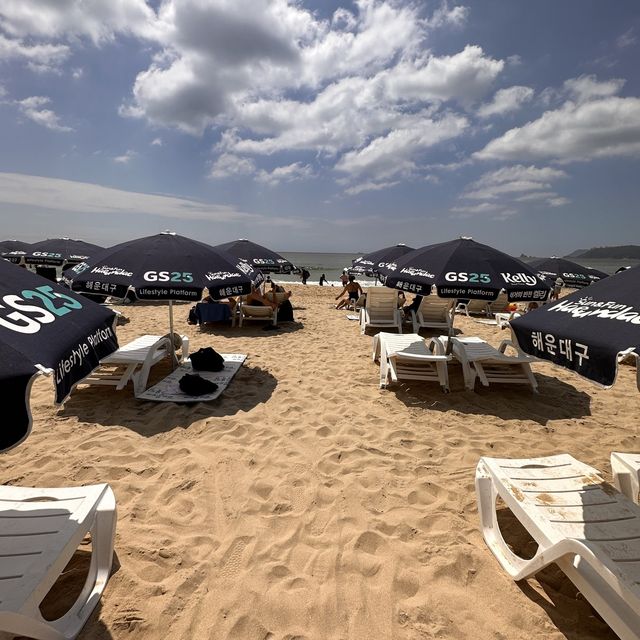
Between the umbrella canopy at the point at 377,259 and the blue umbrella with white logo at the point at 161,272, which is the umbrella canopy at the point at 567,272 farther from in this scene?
the blue umbrella with white logo at the point at 161,272

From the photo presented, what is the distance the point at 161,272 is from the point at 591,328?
14.5ft

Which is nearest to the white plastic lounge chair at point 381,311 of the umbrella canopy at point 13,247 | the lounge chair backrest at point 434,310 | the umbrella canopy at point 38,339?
the lounge chair backrest at point 434,310

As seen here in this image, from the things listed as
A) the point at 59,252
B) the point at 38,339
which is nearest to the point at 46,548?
the point at 38,339

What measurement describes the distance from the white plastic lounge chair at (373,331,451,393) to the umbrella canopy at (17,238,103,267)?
1039 cm

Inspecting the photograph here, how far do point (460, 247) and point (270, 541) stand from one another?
4437 mm

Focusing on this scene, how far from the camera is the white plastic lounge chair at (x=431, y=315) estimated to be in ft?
A: 30.0

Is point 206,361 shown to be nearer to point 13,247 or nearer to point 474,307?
point 474,307

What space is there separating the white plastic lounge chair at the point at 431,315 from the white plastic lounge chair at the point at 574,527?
21.3ft

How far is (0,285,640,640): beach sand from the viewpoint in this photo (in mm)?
1965

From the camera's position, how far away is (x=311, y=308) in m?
12.9

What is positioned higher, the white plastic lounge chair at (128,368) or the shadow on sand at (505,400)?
the white plastic lounge chair at (128,368)

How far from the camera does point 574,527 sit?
2.03 metres

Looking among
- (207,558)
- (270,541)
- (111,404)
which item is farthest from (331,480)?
(111,404)

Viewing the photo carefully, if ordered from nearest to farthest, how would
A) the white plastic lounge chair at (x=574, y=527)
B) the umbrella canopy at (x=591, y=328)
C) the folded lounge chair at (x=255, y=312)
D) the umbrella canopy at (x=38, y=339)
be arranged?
the umbrella canopy at (x=38, y=339) < the umbrella canopy at (x=591, y=328) < the white plastic lounge chair at (x=574, y=527) < the folded lounge chair at (x=255, y=312)
